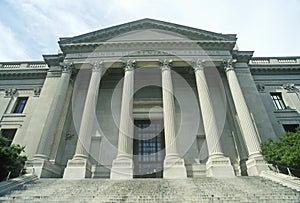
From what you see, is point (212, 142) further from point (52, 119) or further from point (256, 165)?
point (52, 119)

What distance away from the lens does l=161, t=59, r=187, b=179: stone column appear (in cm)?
1586

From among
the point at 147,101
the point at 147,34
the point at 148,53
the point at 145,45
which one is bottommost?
the point at 147,101

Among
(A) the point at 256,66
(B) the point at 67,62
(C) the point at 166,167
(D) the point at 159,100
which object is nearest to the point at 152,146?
(D) the point at 159,100

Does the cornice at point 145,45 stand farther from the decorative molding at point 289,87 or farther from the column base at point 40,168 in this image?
the column base at point 40,168

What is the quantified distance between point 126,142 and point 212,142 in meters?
6.79

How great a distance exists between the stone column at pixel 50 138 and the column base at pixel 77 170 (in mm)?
1836

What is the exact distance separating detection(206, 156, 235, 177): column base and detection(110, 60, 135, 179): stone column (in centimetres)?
585

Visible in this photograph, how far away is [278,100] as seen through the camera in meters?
25.8

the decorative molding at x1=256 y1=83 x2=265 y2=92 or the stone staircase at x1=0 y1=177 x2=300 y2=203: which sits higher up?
the decorative molding at x1=256 y1=83 x2=265 y2=92

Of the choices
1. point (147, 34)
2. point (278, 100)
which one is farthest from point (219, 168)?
point (147, 34)

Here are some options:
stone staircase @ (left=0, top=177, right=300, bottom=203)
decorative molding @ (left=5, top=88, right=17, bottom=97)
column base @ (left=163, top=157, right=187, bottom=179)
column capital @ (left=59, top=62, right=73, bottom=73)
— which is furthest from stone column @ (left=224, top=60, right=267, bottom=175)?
decorative molding @ (left=5, top=88, right=17, bottom=97)

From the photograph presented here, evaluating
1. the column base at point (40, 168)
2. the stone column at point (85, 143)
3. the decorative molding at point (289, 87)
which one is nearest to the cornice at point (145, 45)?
the stone column at point (85, 143)

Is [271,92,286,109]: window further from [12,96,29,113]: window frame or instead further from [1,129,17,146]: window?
[1,129,17,146]: window

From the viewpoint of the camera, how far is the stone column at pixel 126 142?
16.1m
